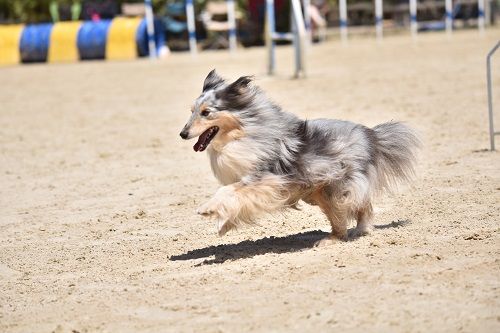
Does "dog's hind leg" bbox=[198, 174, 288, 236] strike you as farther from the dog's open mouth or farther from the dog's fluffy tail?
the dog's fluffy tail

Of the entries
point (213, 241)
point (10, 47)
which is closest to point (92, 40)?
point (10, 47)

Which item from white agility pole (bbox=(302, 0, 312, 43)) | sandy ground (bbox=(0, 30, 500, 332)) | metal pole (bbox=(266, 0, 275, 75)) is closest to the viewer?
sandy ground (bbox=(0, 30, 500, 332))

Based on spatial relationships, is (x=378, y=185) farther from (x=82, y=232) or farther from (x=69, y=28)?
(x=69, y=28)

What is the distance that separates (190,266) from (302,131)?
1201 mm

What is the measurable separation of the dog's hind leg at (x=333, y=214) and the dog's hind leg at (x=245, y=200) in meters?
0.35

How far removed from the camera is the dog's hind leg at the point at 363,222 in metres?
6.16

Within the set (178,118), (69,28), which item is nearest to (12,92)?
(178,118)

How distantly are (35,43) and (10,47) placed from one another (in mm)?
1002

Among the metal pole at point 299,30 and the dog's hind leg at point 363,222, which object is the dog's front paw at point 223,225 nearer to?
the dog's hind leg at point 363,222

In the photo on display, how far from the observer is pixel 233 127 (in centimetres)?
578

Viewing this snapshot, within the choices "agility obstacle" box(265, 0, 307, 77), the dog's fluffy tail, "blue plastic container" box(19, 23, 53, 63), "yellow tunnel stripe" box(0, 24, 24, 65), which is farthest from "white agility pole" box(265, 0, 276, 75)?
the dog's fluffy tail

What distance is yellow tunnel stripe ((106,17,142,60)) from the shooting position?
2548cm

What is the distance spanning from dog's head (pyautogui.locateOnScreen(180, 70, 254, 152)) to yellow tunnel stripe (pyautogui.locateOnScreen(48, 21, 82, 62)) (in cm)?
2057

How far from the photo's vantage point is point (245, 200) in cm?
558
